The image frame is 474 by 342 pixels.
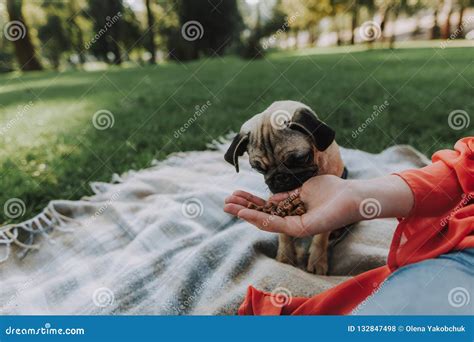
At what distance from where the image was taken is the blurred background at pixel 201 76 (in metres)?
1.43

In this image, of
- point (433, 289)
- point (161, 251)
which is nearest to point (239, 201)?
point (161, 251)

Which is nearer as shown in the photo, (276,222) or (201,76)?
(276,222)

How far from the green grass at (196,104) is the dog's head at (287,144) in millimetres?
286

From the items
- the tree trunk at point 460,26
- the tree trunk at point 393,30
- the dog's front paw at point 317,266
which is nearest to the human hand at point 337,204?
the dog's front paw at point 317,266

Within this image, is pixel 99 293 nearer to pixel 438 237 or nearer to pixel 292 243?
pixel 292 243

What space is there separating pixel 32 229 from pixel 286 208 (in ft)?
2.56

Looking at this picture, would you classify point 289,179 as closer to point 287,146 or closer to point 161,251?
point 287,146

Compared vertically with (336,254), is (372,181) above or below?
above

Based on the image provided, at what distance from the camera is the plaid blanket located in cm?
107

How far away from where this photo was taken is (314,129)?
0.99 metres

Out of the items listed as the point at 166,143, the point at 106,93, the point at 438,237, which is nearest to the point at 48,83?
the point at 106,93

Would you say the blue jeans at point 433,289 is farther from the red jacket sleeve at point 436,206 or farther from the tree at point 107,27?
the tree at point 107,27

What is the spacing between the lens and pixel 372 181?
89 centimetres

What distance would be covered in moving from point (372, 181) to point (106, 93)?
1.37 metres
